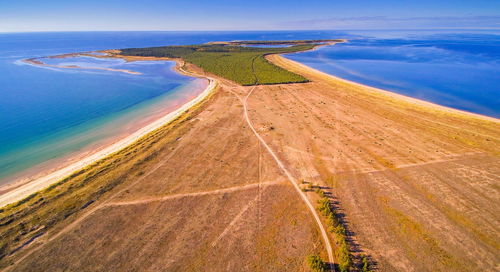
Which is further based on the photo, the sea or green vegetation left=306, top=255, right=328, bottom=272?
the sea

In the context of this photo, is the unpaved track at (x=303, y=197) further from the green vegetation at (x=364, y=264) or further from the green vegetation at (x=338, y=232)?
the green vegetation at (x=364, y=264)

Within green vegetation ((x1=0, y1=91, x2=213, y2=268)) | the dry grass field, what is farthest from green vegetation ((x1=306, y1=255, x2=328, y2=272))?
green vegetation ((x1=0, y1=91, x2=213, y2=268))

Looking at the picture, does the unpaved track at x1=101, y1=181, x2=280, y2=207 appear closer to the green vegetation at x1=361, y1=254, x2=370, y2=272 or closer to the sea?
the green vegetation at x1=361, y1=254, x2=370, y2=272

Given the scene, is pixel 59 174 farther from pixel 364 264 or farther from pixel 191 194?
pixel 364 264

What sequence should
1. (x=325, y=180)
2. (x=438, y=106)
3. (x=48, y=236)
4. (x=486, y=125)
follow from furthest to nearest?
(x=438, y=106) → (x=486, y=125) → (x=325, y=180) → (x=48, y=236)

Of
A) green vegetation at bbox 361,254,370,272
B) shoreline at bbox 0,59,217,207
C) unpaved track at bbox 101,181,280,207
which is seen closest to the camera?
green vegetation at bbox 361,254,370,272

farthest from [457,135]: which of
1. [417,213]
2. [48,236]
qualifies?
[48,236]

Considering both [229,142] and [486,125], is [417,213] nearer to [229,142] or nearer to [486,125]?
[229,142]
